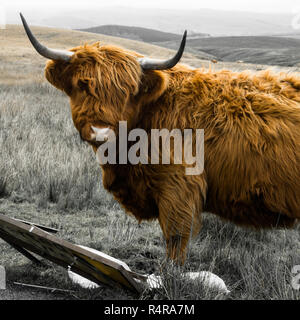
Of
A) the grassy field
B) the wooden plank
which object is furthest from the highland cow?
the wooden plank

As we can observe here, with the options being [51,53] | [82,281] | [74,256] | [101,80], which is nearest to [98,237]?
[82,281]

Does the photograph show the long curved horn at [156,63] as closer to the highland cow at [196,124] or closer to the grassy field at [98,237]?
the highland cow at [196,124]

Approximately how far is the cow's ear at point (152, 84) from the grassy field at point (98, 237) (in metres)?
1.11

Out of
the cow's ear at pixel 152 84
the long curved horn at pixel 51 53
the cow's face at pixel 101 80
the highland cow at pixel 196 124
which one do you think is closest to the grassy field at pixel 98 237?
the highland cow at pixel 196 124

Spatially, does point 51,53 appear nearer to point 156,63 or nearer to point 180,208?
point 156,63

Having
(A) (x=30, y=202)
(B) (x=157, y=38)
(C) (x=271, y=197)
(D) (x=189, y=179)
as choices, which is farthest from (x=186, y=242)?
(B) (x=157, y=38)

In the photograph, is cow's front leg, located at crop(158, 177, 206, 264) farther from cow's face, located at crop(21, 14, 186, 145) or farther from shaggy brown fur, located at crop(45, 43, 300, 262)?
cow's face, located at crop(21, 14, 186, 145)

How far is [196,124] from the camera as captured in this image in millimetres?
2717

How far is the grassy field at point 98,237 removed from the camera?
101 inches

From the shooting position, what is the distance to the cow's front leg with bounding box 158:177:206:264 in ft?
8.77

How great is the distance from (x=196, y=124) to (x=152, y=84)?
1.35 ft
